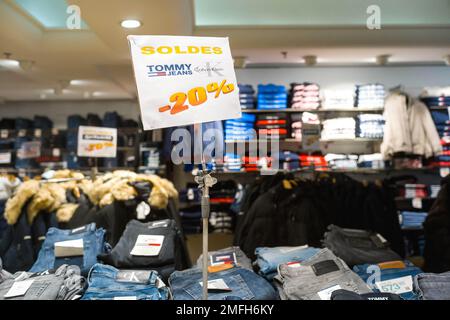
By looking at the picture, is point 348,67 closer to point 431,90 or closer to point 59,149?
point 431,90

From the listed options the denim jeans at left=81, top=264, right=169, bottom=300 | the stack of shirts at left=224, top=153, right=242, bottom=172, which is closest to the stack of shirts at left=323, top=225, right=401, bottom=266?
the denim jeans at left=81, top=264, right=169, bottom=300

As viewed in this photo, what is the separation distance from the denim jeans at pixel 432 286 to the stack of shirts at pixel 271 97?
315cm

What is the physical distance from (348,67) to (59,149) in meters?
5.07

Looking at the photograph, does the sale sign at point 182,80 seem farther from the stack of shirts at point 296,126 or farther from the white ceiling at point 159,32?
the stack of shirts at point 296,126

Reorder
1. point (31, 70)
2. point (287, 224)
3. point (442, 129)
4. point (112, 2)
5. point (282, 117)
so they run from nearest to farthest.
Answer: point (112, 2) < point (287, 224) < point (442, 129) < point (282, 117) < point (31, 70)

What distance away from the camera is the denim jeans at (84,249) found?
2.21 meters

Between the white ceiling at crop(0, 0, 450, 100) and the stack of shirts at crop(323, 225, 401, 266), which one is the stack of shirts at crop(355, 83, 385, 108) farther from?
the stack of shirts at crop(323, 225, 401, 266)

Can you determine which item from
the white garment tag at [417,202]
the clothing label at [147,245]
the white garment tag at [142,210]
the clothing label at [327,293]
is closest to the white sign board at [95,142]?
the white garment tag at [142,210]

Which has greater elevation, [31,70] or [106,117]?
[31,70]

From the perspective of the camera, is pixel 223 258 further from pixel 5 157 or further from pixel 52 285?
pixel 5 157

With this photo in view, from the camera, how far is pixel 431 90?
341 cm
